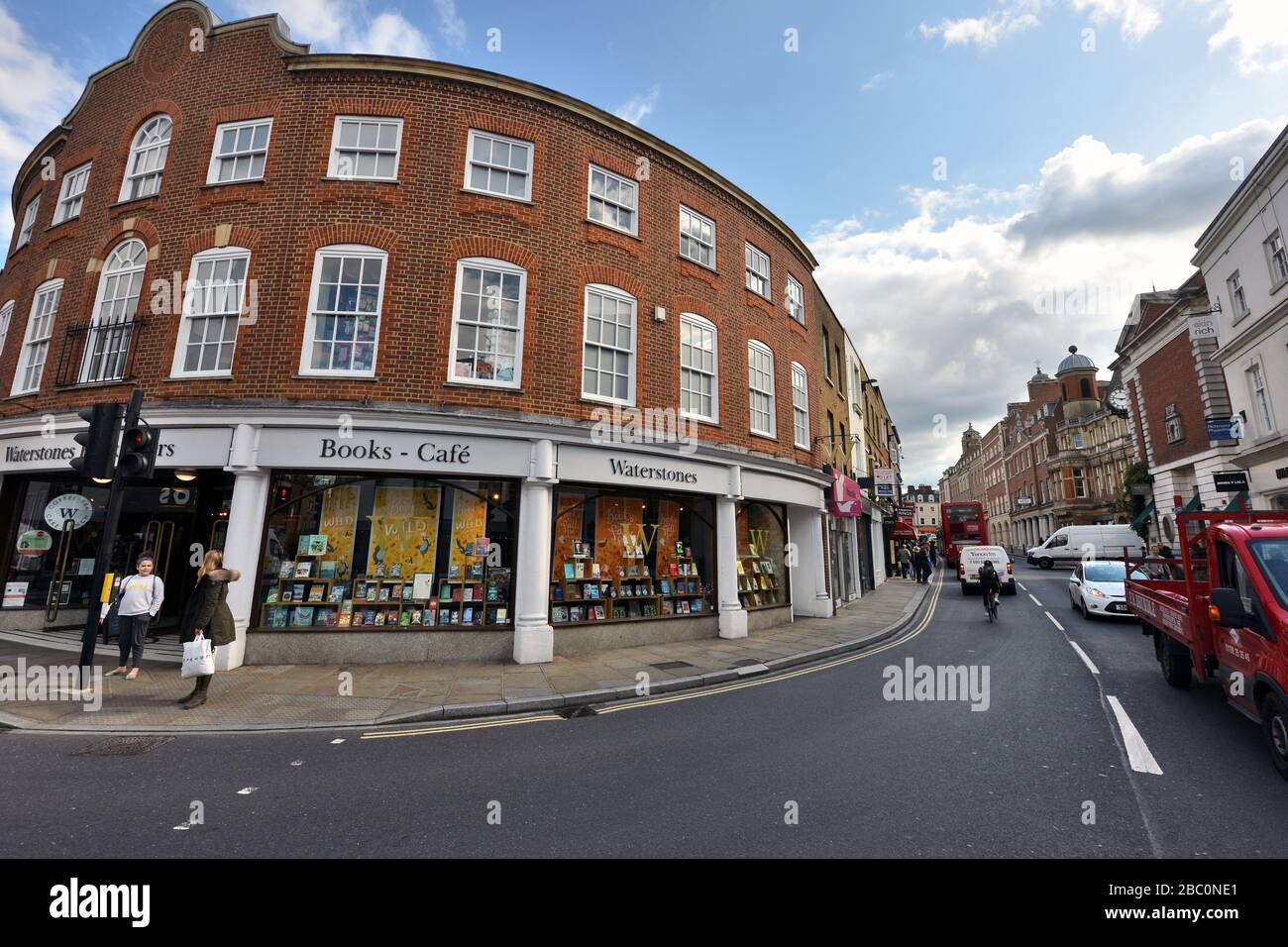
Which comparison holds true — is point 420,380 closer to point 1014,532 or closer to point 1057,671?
point 1057,671

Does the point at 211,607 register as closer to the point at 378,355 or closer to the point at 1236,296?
the point at 378,355

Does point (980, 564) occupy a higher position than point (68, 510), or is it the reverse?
point (68, 510)

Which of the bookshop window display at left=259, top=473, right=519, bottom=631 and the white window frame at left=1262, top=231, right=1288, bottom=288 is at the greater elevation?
the white window frame at left=1262, top=231, right=1288, bottom=288

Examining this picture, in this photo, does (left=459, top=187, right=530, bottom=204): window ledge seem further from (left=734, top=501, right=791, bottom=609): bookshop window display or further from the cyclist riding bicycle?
the cyclist riding bicycle

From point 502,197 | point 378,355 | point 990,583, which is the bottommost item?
point 990,583

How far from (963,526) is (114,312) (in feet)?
129

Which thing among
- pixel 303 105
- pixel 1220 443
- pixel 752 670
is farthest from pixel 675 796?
pixel 1220 443

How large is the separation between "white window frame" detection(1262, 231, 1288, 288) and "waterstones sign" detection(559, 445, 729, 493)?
2154 centimetres

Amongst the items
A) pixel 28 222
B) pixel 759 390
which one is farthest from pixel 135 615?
pixel 28 222

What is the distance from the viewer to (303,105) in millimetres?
10703

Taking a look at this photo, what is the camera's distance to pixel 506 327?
10.3m

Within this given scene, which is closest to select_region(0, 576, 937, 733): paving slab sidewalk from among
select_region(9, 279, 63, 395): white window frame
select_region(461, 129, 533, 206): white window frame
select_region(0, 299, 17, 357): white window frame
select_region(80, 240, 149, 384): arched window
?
select_region(80, 240, 149, 384): arched window

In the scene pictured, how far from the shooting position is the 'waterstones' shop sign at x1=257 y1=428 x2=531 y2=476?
899 cm
